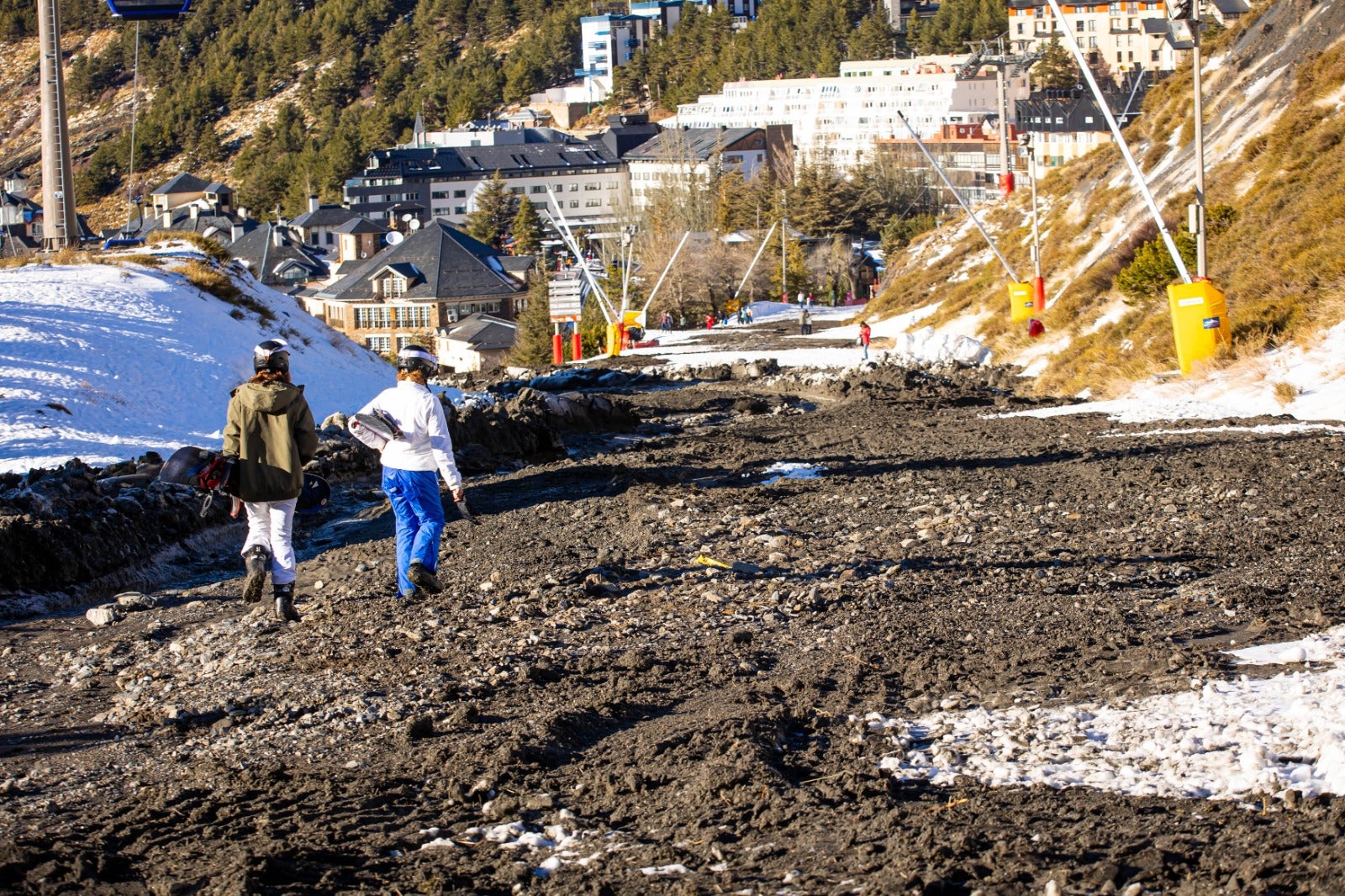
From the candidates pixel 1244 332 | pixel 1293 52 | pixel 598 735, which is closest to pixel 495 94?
pixel 1293 52

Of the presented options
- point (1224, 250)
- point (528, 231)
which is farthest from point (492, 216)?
point (1224, 250)

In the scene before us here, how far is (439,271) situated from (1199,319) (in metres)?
70.8

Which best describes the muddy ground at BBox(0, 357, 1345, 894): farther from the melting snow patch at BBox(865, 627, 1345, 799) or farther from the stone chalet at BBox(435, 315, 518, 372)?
the stone chalet at BBox(435, 315, 518, 372)

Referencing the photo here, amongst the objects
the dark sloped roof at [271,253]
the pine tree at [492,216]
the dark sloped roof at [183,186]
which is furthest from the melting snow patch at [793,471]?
the dark sloped roof at [183,186]

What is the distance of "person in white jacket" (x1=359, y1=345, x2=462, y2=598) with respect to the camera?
949 centimetres

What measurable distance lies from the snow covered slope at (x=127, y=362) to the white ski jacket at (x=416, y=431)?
885cm

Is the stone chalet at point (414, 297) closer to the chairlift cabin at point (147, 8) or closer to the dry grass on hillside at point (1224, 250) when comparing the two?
the dry grass on hillside at point (1224, 250)

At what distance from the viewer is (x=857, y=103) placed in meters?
147

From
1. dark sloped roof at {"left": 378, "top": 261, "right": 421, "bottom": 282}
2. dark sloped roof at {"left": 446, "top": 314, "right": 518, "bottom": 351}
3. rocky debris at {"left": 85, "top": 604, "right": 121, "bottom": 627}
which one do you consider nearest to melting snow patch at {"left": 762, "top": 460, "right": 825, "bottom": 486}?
rocky debris at {"left": 85, "top": 604, "right": 121, "bottom": 627}

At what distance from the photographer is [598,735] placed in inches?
263

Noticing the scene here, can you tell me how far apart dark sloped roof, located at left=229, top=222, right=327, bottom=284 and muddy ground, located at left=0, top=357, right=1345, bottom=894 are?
296 feet

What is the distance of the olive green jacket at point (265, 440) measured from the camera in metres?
9.12

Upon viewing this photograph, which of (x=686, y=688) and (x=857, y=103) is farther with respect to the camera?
(x=857, y=103)

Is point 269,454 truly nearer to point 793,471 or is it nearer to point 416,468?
point 416,468
